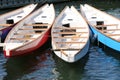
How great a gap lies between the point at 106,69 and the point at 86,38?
3.21 m

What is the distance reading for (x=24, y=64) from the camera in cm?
2284

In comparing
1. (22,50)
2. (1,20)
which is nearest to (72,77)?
(22,50)

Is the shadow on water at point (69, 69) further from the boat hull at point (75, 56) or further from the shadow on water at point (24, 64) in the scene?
the shadow on water at point (24, 64)

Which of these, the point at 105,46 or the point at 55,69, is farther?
the point at 105,46

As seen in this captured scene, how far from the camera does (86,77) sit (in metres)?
20.8

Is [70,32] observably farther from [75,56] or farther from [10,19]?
[10,19]

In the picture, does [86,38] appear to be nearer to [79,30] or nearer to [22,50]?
[79,30]

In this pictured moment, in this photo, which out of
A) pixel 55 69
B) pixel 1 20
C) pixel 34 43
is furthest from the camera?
pixel 1 20

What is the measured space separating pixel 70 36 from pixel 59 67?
11.3 ft

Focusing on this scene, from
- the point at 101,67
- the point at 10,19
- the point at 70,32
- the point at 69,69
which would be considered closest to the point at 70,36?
the point at 70,32

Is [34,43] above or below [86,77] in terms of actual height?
above

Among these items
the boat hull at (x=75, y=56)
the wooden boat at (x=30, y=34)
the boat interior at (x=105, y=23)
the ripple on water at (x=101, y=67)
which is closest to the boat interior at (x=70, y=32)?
the boat hull at (x=75, y=56)

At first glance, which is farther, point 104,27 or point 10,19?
point 10,19

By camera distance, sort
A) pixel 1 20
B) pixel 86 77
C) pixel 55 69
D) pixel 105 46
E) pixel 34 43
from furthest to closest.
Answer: pixel 1 20 → pixel 105 46 → pixel 34 43 → pixel 55 69 → pixel 86 77
